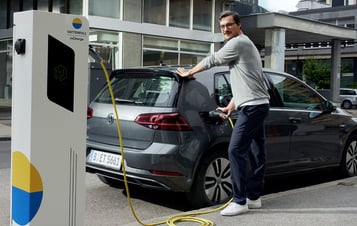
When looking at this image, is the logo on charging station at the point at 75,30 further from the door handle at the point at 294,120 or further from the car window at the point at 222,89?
the door handle at the point at 294,120

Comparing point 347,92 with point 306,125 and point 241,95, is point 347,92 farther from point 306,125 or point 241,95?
point 241,95

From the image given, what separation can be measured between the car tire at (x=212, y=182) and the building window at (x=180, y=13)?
60.4 ft

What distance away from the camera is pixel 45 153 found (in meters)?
3.04

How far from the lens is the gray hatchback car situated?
490 cm

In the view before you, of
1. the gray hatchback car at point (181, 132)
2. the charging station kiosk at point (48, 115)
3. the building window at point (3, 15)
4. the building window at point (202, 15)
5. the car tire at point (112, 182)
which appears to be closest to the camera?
the charging station kiosk at point (48, 115)

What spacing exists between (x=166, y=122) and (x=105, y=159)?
2.75 feet

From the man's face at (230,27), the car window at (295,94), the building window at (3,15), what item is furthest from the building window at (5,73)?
the man's face at (230,27)

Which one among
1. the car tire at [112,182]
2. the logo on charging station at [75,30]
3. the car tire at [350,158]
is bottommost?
the car tire at [112,182]

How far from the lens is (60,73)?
3.10m

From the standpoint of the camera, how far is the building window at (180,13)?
76.4 feet

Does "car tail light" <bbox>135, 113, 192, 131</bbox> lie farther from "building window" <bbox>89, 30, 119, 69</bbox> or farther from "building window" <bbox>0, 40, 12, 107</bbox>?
"building window" <bbox>0, 40, 12, 107</bbox>

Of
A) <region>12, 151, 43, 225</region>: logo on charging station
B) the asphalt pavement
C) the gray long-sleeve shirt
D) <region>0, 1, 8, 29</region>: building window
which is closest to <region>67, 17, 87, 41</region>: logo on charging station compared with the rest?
<region>12, 151, 43, 225</region>: logo on charging station

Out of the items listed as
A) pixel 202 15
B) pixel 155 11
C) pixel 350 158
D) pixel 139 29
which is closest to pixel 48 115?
pixel 350 158

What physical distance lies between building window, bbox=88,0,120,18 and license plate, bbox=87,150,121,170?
Answer: 51.0 ft
